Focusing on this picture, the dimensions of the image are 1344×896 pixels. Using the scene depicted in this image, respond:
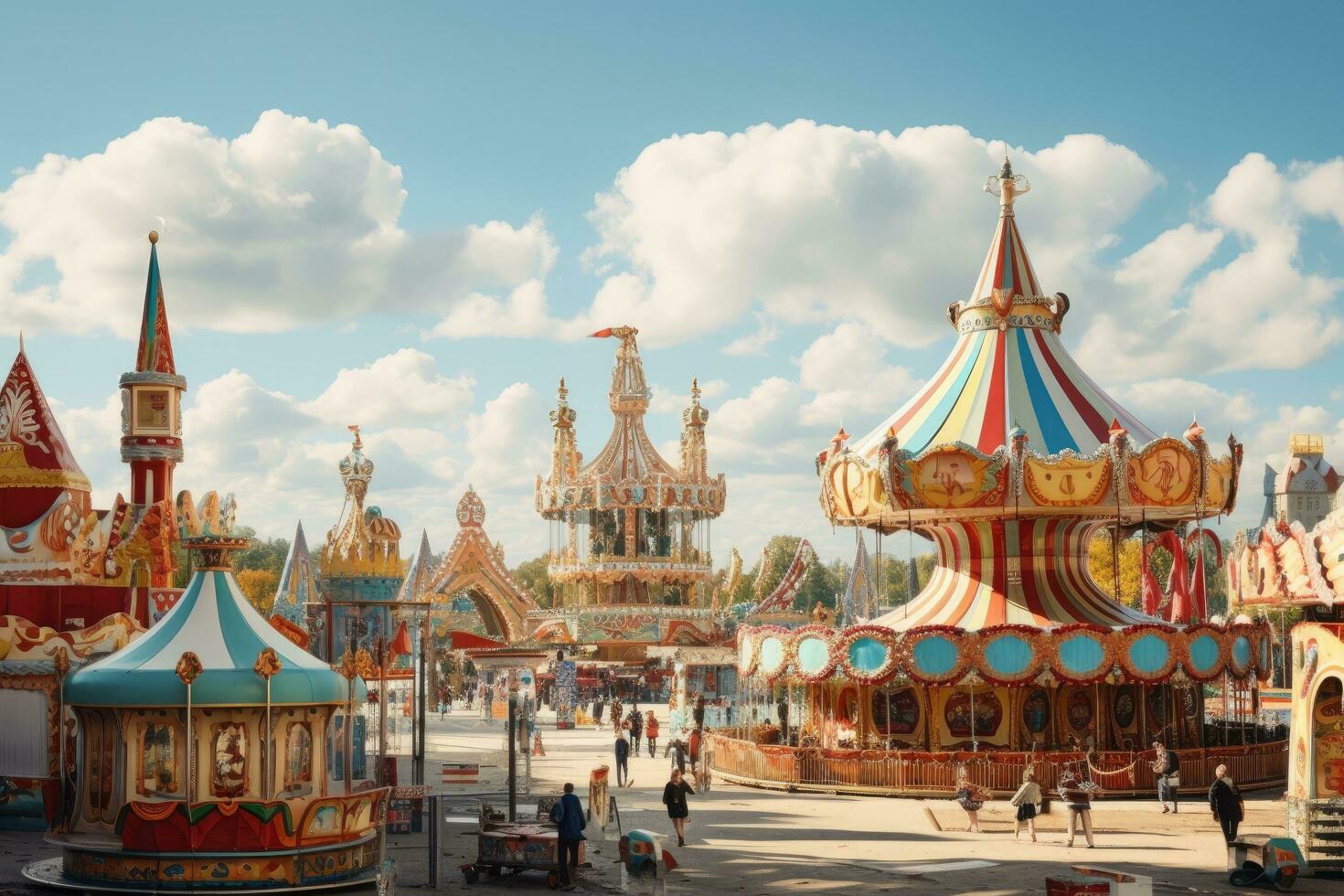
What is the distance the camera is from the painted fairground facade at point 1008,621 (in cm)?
2711

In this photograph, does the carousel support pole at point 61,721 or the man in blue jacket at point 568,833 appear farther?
the carousel support pole at point 61,721

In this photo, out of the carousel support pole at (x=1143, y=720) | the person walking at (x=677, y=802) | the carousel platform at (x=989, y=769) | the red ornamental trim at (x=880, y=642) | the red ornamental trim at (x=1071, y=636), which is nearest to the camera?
the person walking at (x=677, y=802)

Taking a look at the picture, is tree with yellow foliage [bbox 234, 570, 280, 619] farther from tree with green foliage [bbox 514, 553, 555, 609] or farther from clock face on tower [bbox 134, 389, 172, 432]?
clock face on tower [bbox 134, 389, 172, 432]

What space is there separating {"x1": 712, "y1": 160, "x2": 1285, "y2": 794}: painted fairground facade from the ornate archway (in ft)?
104

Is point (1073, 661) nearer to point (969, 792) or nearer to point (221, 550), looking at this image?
point (969, 792)

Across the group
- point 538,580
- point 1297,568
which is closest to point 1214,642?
point 1297,568

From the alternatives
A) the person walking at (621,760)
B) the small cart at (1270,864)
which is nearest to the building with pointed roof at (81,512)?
the person walking at (621,760)

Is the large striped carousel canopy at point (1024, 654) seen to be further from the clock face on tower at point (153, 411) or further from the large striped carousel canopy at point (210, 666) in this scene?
the clock face on tower at point (153, 411)

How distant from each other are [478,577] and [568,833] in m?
45.2

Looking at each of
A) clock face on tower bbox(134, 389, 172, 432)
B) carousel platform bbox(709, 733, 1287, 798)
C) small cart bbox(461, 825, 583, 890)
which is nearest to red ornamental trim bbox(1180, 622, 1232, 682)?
carousel platform bbox(709, 733, 1287, 798)

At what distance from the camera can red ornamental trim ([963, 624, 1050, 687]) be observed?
88.6 ft

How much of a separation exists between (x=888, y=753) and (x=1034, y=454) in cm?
562

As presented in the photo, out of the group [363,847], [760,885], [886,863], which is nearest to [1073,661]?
[886,863]

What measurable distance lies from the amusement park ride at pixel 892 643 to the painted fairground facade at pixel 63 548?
0.04 meters
